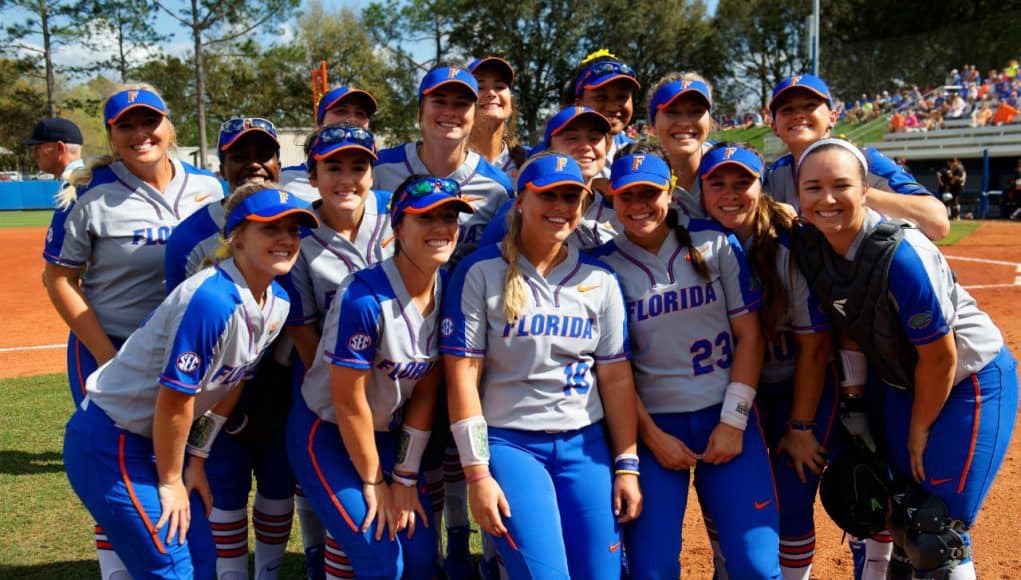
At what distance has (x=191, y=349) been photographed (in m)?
2.87

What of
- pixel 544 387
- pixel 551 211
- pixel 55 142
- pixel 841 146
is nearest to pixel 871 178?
pixel 841 146

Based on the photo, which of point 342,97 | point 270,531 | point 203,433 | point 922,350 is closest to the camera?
point 922,350

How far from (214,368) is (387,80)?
46377 millimetres

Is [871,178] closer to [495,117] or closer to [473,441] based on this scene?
[495,117]

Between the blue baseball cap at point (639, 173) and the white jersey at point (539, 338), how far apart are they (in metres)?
0.39

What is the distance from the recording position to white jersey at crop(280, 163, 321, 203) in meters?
3.99

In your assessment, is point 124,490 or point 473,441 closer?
point 124,490

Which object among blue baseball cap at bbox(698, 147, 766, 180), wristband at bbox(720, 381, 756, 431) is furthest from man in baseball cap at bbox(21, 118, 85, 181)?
wristband at bbox(720, 381, 756, 431)

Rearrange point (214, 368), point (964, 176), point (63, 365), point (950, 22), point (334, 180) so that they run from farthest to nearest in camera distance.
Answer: point (950, 22)
point (964, 176)
point (63, 365)
point (334, 180)
point (214, 368)

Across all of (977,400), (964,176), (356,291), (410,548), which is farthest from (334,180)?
(964,176)

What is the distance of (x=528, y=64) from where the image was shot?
4653 cm

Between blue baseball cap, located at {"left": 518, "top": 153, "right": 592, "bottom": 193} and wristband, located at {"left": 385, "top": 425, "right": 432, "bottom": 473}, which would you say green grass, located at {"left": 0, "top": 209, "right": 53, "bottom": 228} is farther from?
blue baseball cap, located at {"left": 518, "top": 153, "right": 592, "bottom": 193}

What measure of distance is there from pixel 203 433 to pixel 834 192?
8.98ft

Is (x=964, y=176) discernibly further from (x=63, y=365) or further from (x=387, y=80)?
(x=387, y=80)
